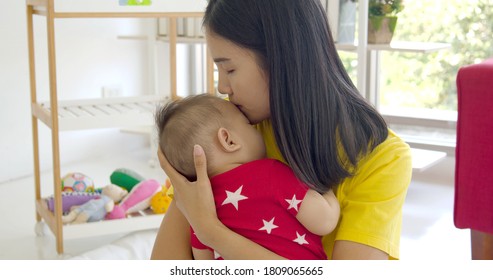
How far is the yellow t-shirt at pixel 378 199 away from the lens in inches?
43.2

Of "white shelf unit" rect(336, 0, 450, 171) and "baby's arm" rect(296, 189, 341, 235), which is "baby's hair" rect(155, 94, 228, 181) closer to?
"baby's arm" rect(296, 189, 341, 235)

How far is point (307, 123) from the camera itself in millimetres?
1115

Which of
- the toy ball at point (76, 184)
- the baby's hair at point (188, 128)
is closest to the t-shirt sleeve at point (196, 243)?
the baby's hair at point (188, 128)

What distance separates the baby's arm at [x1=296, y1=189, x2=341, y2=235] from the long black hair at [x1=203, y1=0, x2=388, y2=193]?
22mm

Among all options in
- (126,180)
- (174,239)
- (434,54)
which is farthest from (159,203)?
(434,54)

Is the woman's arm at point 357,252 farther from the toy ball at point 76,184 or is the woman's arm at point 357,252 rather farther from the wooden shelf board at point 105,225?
the toy ball at point 76,184

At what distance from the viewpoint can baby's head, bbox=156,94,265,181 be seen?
1.16m

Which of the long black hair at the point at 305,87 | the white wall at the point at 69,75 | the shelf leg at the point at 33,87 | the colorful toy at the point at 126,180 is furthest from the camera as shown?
the white wall at the point at 69,75

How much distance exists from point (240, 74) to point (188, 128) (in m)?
0.13

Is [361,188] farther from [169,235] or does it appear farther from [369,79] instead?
[369,79]

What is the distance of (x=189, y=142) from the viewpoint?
1167 millimetres

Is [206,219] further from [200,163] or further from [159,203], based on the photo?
[159,203]

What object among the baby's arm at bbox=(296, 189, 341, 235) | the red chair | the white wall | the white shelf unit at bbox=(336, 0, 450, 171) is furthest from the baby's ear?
the white wall

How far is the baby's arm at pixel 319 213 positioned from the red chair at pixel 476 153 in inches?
40.3
